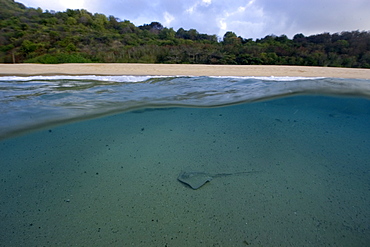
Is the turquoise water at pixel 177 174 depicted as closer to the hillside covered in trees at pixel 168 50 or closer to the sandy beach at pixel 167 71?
the sandy beach at pixel 167 71

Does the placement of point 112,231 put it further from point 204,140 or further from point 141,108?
point 141,108

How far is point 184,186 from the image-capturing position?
2.40m

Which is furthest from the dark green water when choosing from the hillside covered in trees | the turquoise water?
the hillside covered in trees

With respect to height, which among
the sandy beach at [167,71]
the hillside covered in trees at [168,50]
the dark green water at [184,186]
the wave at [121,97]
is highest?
the hillside covered in trees at [168,50]

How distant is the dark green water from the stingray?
3.3 inches

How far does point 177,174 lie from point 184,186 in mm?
287

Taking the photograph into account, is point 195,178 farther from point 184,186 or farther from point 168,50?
point 168,50

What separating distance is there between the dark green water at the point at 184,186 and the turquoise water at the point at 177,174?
0.01 meters

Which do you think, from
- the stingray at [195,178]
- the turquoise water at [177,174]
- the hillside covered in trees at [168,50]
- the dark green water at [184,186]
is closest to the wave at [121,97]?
the turquoise water at [177,174]

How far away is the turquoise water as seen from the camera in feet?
5.76

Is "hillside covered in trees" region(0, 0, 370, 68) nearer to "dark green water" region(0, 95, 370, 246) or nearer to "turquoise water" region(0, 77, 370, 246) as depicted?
"turquoise water" region(0, 77, 370, 246)

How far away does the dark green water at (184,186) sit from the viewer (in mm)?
1735

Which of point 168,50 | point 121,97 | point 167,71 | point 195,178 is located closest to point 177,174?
point 195,178

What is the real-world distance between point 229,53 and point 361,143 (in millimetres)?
19675
